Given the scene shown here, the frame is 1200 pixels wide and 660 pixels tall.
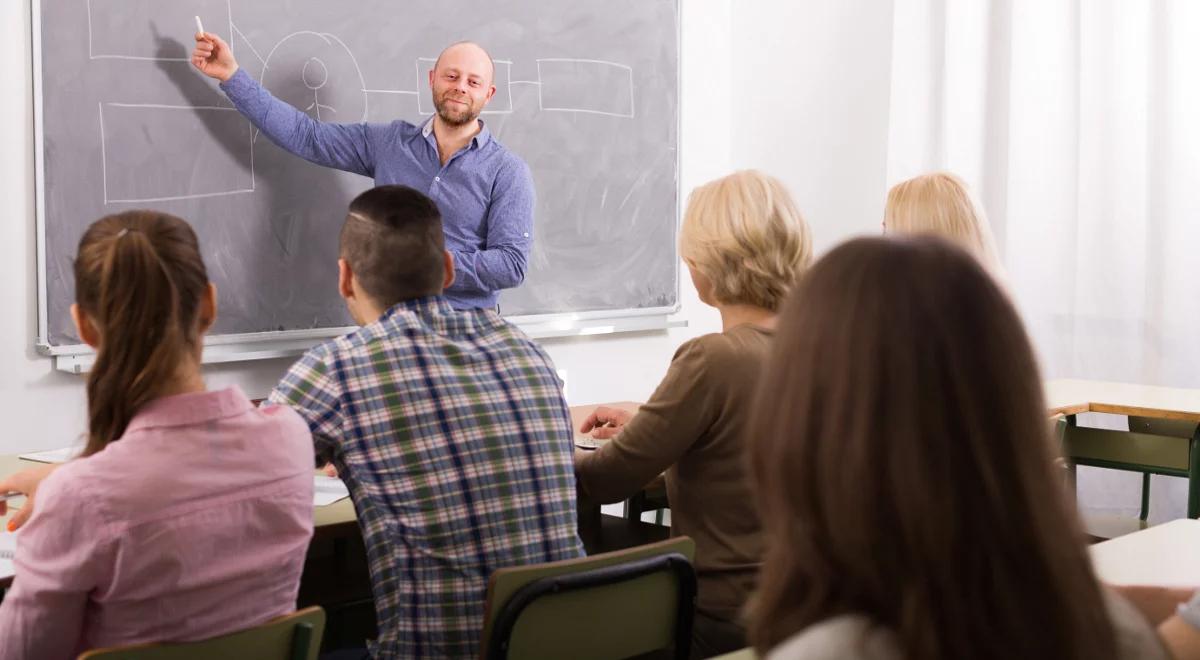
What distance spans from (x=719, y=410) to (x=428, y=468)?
565mm

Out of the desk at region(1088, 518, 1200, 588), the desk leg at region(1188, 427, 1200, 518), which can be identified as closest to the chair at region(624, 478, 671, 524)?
the desk at region(1088, 518, 1200, 588)

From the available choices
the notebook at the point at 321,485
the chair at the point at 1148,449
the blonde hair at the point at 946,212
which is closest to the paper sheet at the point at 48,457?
the notebook at the point at 321,485

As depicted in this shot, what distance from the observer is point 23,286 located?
3.38 metres

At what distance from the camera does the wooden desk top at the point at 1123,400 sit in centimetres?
370

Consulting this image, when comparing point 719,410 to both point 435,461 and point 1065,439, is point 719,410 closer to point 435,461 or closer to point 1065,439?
point 435,461

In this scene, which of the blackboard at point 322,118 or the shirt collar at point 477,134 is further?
the shirt collar at point 477,134

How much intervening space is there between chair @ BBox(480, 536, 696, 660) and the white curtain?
10.6 feet

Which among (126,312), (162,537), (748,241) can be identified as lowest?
(162,537)

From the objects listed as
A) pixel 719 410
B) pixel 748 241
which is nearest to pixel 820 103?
pixel 748 241

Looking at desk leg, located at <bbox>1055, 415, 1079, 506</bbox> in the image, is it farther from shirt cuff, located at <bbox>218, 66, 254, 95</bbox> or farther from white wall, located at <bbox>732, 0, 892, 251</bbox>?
shirt cuff, located at <bbox>218, 66, 254, 95</bbox>

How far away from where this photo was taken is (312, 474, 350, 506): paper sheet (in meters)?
2.37

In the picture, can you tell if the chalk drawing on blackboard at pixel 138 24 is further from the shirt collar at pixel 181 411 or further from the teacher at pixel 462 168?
the shirt collar at pixel 181 411

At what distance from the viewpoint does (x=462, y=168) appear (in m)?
4.06

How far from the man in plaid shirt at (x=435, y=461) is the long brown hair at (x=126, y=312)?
297 millimetres
